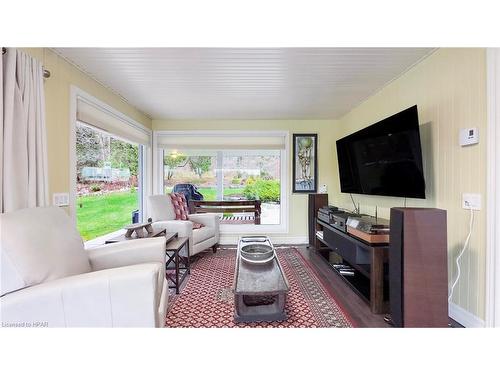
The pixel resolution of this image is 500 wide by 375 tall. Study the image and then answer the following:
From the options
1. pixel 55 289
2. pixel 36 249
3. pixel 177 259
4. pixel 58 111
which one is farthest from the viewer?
pixel 177 259

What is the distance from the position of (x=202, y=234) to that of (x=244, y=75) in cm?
210

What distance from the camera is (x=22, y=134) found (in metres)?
1.64

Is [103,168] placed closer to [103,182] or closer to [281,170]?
[103,182]

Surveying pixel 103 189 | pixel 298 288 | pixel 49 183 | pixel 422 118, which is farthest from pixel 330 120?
pixel 49 183

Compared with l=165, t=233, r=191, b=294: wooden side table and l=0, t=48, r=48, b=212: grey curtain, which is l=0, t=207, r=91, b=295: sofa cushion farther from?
l=165, t=233, r=191, b=294: wooden side table

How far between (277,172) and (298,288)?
7.76 feet

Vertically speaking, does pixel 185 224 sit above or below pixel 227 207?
below

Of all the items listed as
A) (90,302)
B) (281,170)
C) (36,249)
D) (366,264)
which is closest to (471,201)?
(366,264)

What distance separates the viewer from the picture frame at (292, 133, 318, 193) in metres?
4.21

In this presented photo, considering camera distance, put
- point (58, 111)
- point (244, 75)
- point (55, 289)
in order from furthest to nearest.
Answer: point (244, 75)
point (58, 111)
point (55, 289)

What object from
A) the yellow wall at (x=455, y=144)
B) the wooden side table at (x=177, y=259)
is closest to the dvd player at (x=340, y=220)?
the yellow wall at (x=455, y=144)

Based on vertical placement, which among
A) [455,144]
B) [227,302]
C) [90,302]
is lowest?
[227,302]

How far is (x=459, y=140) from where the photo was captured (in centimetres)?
183
